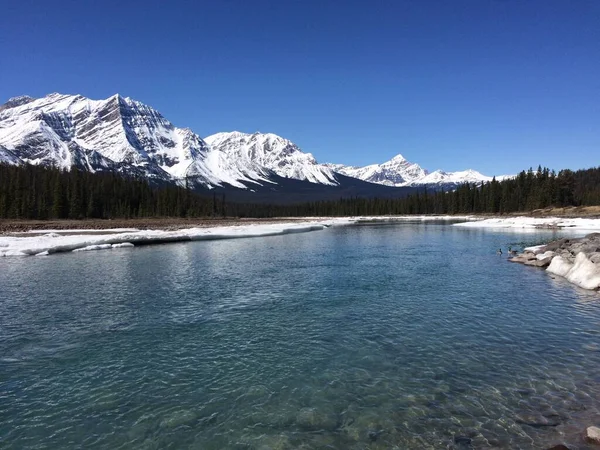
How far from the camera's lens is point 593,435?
Result: 324 inches

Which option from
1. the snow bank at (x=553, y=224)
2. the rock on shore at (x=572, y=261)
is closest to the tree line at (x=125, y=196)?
the snow bank at (x=553, y=224)

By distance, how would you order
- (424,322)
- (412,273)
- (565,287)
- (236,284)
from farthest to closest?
(412,273) < (236,284) < (565,287) < (424,322)

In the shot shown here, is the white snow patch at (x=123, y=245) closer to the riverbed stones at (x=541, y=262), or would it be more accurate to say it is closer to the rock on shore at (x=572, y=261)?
the rock on shore at (x=572, y=261)

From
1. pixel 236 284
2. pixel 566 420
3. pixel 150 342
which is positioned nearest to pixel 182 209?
pixel 236 284

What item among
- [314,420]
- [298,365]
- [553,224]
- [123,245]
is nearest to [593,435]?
[314,420]

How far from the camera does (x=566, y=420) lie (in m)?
9.10

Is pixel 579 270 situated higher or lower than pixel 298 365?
higher

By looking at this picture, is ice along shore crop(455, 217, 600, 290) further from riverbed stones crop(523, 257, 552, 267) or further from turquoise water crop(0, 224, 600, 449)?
turquoise water crop(0, 224, 600, 449)

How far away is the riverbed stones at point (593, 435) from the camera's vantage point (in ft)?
26.7

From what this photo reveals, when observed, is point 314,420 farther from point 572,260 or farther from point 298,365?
point 572,260

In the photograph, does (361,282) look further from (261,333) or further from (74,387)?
(74,387)

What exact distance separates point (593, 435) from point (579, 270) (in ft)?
69.6

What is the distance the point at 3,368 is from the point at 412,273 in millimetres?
25439

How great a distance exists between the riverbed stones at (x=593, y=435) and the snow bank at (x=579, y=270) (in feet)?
59.6
